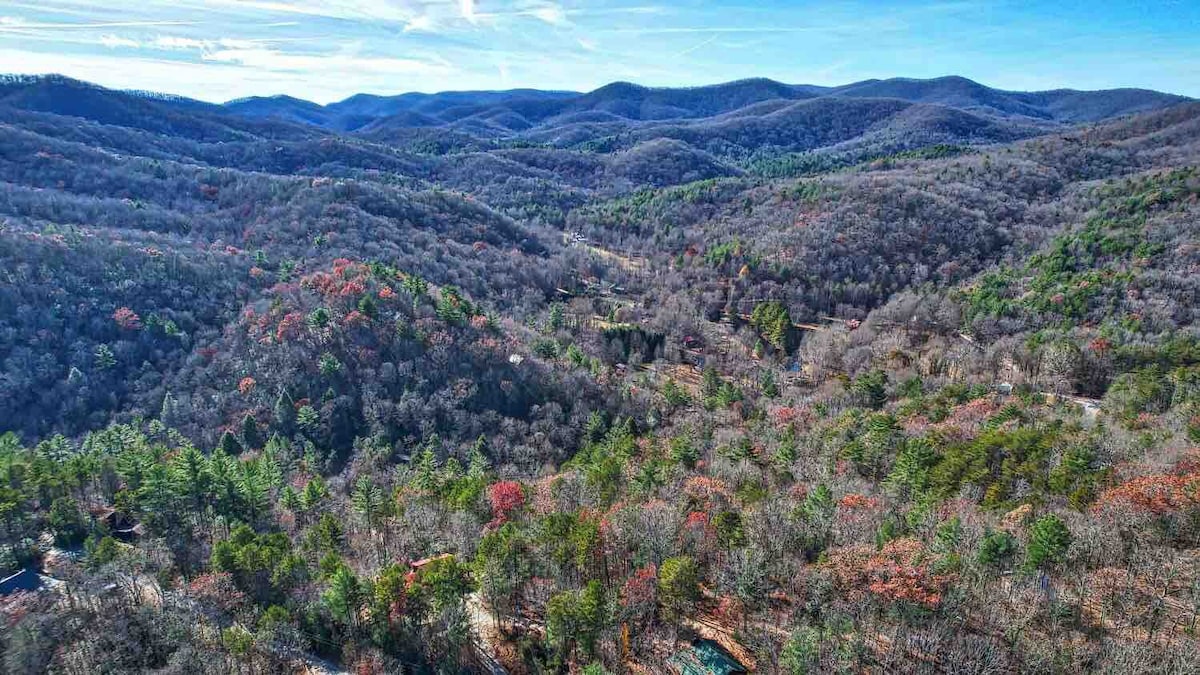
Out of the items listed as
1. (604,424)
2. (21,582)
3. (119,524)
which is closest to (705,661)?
(21,582)

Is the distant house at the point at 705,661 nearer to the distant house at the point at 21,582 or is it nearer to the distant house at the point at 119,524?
the distant house at the point at 21,582

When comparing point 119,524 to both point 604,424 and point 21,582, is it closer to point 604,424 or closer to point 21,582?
point 21,582

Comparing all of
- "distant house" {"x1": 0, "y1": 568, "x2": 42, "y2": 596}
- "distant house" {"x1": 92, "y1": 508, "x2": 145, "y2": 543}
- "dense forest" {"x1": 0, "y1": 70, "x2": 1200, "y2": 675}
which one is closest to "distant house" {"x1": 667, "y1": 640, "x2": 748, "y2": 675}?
"dense forest" {"x1": 0, "y1": 70, "x2": 1200, "y2": 675}

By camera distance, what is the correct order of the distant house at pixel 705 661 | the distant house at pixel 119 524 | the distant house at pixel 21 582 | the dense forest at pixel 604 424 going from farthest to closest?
the distant house at pixel 119 524 < the distant house at pixel 21 582 < the dense forest at pixel 604 424 < the distant house at pixel 705 661

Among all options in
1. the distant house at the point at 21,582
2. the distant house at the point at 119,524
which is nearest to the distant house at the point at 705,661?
the distant house at the point at 21,582

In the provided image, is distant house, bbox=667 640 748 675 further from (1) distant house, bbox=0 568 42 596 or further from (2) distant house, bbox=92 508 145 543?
(2) distant house, bbox=92 508 145 543

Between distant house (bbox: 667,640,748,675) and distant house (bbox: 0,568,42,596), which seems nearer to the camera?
distant house (bbox: 667,640,748,675)

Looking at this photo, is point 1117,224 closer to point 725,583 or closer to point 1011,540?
point 1011,540
